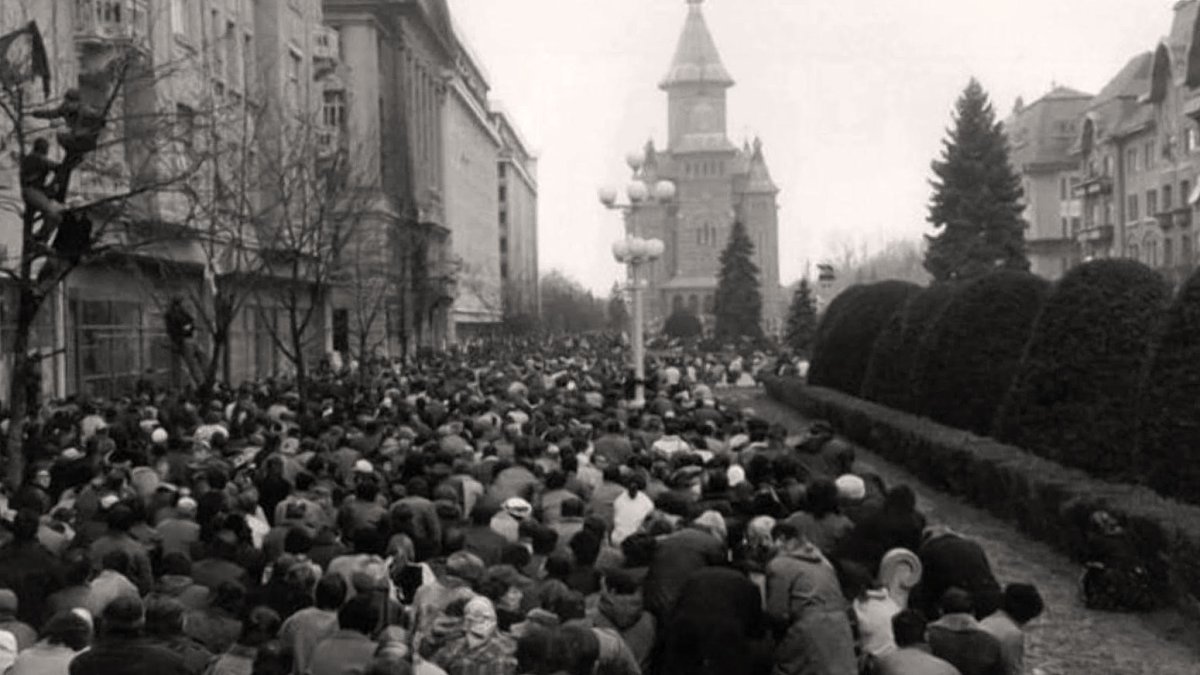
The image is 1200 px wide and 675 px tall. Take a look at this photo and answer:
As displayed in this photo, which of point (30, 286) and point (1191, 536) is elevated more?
point (30, 286)

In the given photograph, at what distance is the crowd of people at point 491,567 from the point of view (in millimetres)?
9172

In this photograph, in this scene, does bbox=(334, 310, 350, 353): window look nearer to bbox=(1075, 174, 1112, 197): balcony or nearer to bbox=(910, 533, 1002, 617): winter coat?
bbox=(1075, 174, 1112, 197): balcony

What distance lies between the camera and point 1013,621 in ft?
32.3

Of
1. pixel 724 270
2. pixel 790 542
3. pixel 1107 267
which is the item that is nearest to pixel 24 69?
pixel 1107 267

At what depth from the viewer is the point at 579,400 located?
28172 millimetres

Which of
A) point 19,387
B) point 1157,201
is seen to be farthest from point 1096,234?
point 19,387

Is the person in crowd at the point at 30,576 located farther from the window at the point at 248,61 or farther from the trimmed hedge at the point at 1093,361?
the window at the point at 248,61

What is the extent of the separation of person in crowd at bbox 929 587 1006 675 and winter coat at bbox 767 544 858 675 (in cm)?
68

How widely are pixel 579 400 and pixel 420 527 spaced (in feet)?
49.1

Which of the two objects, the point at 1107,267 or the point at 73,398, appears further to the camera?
the point at 73,398

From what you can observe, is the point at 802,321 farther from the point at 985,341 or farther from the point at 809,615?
the point at 809,615

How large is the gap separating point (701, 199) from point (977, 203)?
101267 millimetres

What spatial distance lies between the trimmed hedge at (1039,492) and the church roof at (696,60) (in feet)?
492

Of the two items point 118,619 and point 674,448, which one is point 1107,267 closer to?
point 674,448
